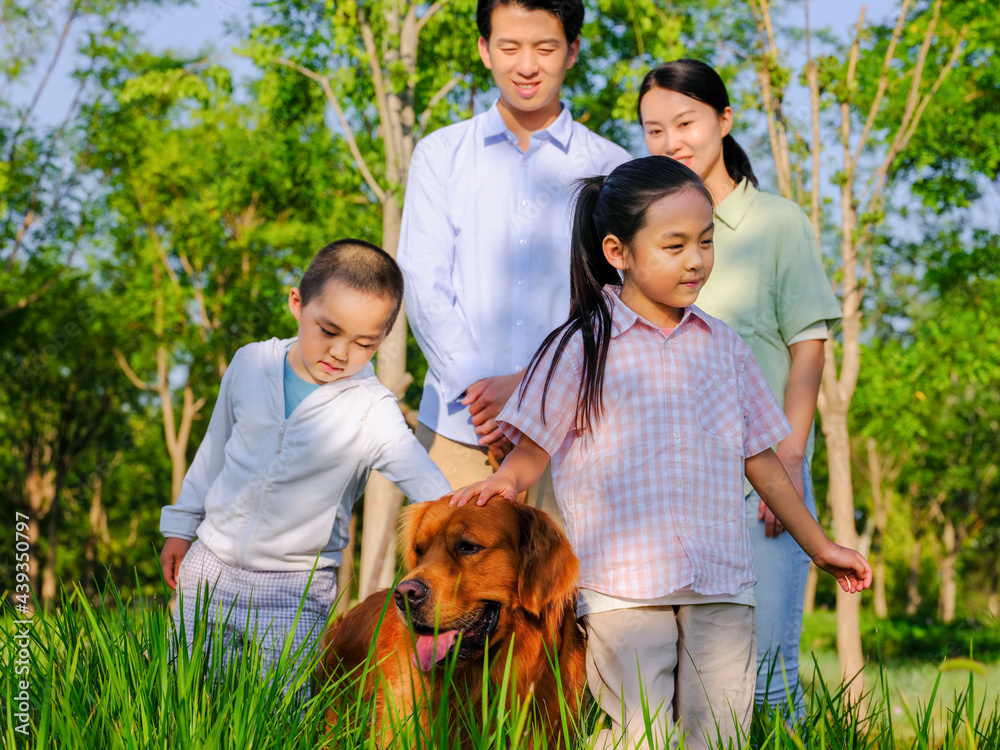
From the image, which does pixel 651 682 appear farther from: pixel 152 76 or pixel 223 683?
pixel 152 76

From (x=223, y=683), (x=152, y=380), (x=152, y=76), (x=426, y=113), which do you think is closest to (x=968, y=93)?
(x=426, y=113)

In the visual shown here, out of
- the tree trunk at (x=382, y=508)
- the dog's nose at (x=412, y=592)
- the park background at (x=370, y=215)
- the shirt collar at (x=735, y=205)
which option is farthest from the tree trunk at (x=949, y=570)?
the dog's nose at (x=412, y=592)

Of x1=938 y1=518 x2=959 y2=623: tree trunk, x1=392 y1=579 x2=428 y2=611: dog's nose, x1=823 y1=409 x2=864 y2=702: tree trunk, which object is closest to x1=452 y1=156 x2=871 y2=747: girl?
x1=392 y1=579 x2=428 y2=611: dog's nose

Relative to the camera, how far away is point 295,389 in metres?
3.38

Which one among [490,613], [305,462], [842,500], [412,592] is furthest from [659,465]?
[842,500]

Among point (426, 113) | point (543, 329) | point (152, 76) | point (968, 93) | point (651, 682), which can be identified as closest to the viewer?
point (651, 682)

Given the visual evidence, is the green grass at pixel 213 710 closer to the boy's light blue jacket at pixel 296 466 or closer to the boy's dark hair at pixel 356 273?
the boy's light blue jacket at pixel 296 466

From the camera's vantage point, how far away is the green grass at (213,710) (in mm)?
2207

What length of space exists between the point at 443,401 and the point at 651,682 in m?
1.41

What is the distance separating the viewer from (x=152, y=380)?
26.9m

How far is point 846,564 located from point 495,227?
70.2 inches

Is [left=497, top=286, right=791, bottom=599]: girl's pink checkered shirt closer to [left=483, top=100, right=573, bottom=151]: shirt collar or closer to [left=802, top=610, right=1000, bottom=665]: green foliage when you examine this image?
[left=483, top=100, right=573, bottom=151]: shirt collar

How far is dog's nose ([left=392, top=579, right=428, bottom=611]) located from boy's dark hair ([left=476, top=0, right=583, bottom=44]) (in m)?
2.23

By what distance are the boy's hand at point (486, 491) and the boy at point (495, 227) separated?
0.74 meters
